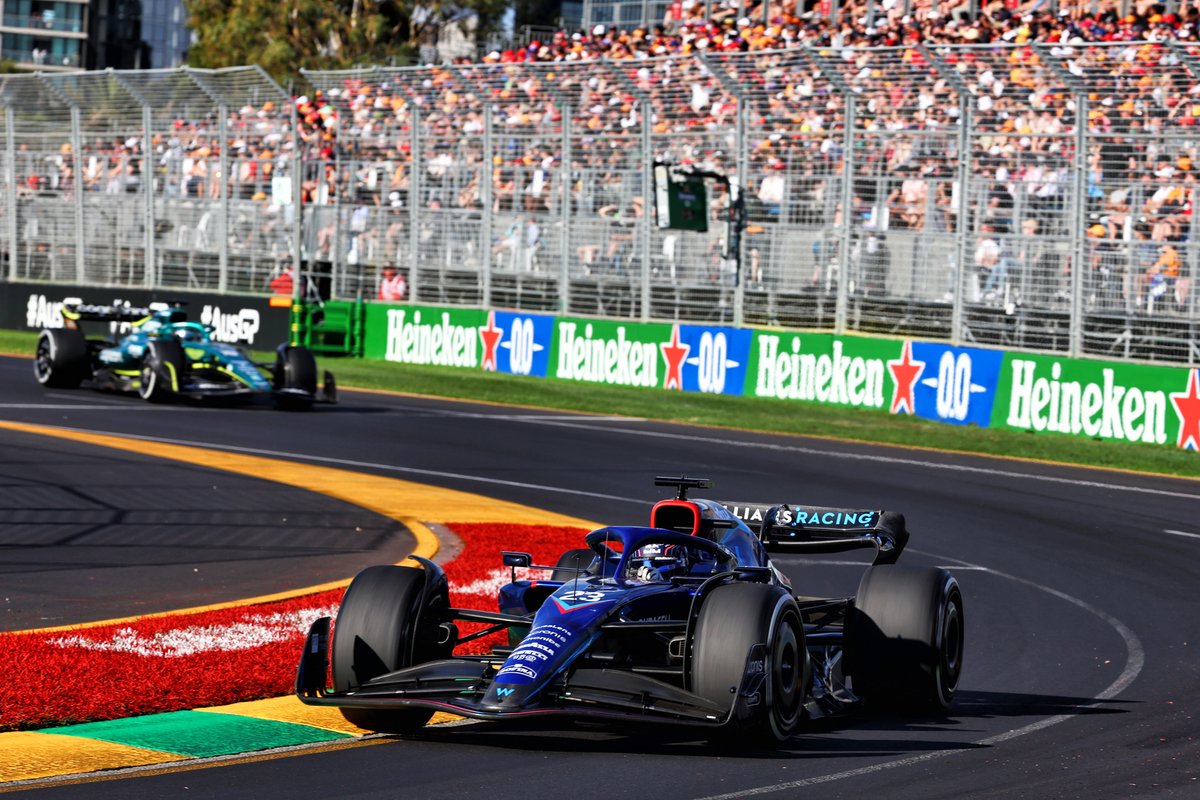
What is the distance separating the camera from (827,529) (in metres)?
9.66

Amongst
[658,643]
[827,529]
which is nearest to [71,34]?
[827,529]

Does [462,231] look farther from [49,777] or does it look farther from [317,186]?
[49,777]

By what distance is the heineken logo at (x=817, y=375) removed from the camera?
25.8 meters

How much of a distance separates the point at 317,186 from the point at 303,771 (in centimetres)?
2785

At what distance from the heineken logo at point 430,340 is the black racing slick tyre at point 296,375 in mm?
7471

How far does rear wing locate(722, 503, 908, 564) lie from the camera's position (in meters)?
9.56

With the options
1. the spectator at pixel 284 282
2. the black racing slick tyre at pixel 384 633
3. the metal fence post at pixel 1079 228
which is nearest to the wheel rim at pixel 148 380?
the spectator at pixel 284 282

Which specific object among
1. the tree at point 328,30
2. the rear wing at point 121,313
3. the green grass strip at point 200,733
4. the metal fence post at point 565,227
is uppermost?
the tree at point 328,30

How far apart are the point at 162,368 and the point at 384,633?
16.1 m

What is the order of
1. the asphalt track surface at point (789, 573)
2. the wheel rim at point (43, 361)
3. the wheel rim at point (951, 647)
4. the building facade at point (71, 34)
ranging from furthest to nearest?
the building facade at point (71, 34) → the wheel rim at point (43, 361) → the wheel rim at point (951, 647) → the asphalt track surface at point (789, 573)

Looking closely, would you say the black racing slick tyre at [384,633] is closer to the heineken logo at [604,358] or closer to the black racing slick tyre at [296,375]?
the black racing slick tyre at [296,375]

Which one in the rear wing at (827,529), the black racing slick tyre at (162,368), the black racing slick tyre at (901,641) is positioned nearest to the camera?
the black racing slick tyre at (901,641)

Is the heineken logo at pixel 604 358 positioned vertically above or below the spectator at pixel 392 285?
below

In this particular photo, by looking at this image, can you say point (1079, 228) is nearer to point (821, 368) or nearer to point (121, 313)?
point (821, 368)
